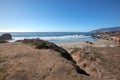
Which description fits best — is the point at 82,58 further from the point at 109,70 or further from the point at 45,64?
the point at 45,64

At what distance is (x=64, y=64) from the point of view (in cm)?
823

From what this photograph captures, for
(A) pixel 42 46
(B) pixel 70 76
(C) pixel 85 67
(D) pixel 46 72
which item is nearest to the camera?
(B) pixel 70 76

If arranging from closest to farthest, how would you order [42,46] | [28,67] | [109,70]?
[28,67] → [109,70] → [42,46]

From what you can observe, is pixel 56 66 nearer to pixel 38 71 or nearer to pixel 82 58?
pixel 38 71

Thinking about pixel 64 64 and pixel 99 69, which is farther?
pixel 99 69

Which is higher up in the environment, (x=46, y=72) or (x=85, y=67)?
(x=46, y=72)

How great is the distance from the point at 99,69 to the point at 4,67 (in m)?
6.20

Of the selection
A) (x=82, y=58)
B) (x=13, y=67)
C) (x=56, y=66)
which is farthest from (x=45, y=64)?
(x=82, y=58)

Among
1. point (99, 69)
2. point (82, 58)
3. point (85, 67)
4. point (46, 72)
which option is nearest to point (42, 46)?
point (82, 58)

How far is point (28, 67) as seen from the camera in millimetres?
7875

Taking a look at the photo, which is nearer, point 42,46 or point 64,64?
point 64,64

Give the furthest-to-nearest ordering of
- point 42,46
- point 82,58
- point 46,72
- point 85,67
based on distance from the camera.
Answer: point 42,46
point 82,58
point 85,67
point 46,72

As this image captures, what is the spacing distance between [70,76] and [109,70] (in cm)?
436

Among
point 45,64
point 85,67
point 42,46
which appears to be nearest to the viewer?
point 45,64
